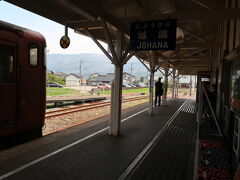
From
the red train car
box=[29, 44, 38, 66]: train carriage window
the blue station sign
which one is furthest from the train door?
the blue station sign

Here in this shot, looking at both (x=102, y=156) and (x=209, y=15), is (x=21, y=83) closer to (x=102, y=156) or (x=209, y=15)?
(x=102, y=156)

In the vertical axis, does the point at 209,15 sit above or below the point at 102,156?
above

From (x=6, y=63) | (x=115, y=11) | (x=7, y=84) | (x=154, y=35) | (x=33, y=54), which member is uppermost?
(x=115, y=11)

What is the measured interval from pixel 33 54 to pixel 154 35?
9.95 feet

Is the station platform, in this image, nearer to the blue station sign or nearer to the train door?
the train door

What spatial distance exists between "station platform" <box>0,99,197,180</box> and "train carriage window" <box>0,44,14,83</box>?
1563 mm

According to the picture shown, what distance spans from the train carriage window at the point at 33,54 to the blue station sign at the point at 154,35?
2.44 meters

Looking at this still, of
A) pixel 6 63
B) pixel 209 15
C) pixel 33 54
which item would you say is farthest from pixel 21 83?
pixel 209 15

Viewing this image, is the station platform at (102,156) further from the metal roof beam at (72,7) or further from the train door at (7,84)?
the metal roof beam at (72,7)

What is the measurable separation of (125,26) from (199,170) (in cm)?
448

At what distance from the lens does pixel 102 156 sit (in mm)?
4363

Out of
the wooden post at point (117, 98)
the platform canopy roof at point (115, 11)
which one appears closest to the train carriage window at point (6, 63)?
the platform canopy roof at point (115, 11)

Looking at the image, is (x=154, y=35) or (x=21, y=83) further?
(x=154, y=35)

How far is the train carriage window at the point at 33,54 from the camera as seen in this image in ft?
16.4
